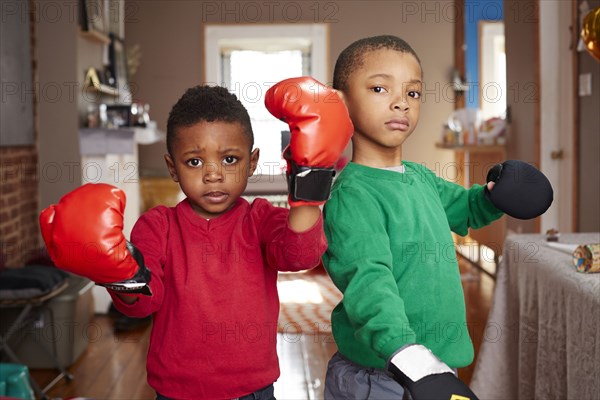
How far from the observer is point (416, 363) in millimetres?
778

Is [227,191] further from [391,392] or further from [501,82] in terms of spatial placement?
[501,82]

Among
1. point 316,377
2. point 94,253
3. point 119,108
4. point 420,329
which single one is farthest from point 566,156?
point 94,253

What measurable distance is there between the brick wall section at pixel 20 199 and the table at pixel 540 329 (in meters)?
2.22

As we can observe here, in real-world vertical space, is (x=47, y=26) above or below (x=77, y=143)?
above

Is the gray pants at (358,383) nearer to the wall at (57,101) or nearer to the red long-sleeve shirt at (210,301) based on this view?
the red long-sleeve shirt at (210,301)

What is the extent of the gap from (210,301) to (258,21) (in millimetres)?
6172

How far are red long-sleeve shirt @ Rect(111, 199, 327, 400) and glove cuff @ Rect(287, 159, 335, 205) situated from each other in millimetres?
189

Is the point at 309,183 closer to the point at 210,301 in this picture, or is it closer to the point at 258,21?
the point at 210,301

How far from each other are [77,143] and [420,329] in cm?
363

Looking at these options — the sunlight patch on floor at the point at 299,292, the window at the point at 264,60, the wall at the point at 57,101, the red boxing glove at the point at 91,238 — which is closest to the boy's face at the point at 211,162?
the red boxing glove at the point at 91,238

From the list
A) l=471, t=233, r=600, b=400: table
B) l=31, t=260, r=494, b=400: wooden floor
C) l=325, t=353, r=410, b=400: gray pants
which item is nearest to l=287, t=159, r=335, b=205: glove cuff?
l=325, t=353, r=410, b=400: gray pants

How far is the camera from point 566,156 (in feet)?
13.1

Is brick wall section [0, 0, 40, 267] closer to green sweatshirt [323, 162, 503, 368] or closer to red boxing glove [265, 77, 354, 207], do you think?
green sweatshirt [323, 162, 503, 368]

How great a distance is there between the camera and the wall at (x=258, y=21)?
683 centimetres
